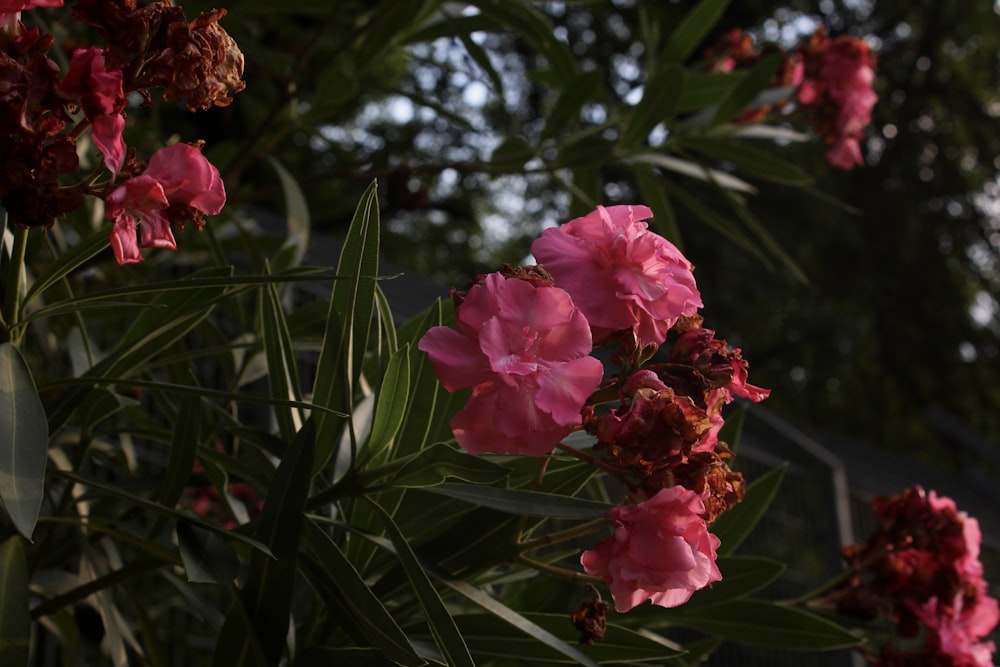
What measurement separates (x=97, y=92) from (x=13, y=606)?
0.36m

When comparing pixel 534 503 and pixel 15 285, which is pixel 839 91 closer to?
pixel 534 503

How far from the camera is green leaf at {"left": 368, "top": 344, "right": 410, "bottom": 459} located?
2.53ft

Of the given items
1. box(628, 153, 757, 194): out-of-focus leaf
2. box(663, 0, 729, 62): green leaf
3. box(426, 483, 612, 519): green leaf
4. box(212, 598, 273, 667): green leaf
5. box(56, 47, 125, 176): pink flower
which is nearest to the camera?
box(56, 47, 125, 176): pink flower

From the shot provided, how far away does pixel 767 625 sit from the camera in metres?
1.04

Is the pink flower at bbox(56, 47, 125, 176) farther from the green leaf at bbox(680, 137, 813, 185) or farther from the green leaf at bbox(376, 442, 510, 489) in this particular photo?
the green leaf at bbox(680, 137, 813, 185)

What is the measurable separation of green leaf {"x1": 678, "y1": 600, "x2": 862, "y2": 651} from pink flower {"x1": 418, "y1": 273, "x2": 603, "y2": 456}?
0.47 metres

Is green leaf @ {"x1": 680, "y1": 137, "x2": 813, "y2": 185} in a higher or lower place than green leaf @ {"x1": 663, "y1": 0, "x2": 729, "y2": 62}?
lower

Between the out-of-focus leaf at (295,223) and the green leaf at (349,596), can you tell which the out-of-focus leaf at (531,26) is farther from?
the green leaf at (349,596)

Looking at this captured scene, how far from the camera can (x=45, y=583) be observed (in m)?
1.04

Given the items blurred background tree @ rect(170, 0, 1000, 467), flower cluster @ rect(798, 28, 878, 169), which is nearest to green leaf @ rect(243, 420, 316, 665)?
flower cluster @ rect(798, 28, 878, 169)

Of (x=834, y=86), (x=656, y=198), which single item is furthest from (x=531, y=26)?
(x=834, y=86)

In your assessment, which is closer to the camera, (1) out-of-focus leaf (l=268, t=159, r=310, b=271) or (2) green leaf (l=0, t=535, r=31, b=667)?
(2) green leaf (l=0, t=535, r=31, b=667)

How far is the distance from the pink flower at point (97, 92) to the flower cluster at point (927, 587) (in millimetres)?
881

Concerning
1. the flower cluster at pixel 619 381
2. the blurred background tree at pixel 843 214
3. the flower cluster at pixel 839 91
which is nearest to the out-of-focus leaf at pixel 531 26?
the flower cluster at pixel 839 91
